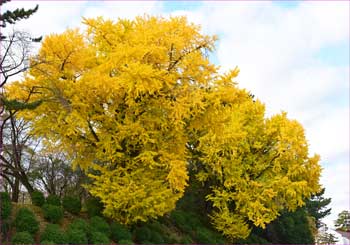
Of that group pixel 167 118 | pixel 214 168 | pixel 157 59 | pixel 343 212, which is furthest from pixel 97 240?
pixel 343 212

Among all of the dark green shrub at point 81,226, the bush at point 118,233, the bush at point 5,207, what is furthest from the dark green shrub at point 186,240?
the bush at point 5,207

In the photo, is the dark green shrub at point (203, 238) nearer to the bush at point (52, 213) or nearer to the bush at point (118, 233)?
the bush at point (118, 233)

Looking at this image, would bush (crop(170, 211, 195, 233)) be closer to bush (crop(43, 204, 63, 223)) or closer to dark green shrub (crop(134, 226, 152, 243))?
dark green shrub (crop(134, 226, 152, 243))

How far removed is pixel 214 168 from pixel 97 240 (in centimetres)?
1066

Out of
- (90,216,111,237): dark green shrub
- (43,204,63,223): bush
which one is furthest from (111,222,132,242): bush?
(43,204,63,223): bush

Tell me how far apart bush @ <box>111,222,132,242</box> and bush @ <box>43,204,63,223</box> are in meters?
1.96

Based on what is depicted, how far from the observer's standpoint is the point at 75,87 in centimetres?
1873

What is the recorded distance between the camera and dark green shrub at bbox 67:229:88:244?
15699 millimetres

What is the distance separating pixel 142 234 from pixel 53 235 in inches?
176

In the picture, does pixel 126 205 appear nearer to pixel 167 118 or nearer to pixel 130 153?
pixel 130 153

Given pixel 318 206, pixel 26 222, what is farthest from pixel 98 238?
pixel 318 206

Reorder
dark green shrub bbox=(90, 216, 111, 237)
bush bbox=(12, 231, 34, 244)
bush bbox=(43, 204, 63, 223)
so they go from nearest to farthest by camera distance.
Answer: bush bbox=(12, 231, 34, 244) < bush bbox=(43, 204, 63, 223) < dark green shrub bbox=(90, 216, 111, 237)

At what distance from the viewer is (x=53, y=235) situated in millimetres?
15383

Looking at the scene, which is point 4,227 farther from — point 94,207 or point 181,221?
point 181,221
